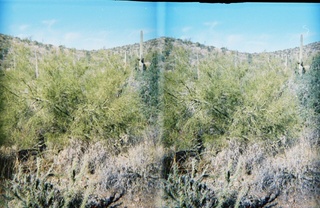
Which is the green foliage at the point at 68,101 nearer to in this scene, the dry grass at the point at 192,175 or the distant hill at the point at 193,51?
the distant hill at the point at 193,51

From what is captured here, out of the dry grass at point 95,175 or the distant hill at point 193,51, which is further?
the distant hill at point 193,51

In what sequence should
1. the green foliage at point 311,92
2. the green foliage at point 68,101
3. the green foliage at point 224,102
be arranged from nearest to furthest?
the green foliage at point 68,101, the green foliage at point 311,92, the green foliage at point 224,102

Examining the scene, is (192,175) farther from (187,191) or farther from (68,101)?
(68,101)

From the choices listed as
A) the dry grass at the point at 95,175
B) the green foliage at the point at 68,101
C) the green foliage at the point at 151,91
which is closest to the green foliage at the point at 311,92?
the green foliage at the point at 151,91

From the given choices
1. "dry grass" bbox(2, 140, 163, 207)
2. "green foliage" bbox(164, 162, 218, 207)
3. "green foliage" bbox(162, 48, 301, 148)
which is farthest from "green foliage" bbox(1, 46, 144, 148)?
"green foliage" bbox(164, 162, 218, 207)

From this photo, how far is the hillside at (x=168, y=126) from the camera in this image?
4.92m

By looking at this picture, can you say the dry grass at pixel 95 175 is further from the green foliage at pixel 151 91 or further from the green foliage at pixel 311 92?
the green foliage at pixel 311 92

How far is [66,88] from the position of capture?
504 centimetres

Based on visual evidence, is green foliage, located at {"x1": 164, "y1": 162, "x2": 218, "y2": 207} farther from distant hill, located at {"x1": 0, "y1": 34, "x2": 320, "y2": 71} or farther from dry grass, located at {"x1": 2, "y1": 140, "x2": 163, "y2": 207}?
distant hill, located at {"x1": 0, "y1": 34, "x2": 320, "y2": 71}

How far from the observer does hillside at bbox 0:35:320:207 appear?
194 inches

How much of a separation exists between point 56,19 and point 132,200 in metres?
2.20

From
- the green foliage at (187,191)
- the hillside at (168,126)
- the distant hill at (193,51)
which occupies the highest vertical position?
the distant hill at (193,51)

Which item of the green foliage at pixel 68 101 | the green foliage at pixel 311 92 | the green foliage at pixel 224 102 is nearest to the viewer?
the green foliage at pixel 68 101

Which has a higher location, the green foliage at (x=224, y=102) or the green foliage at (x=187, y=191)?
the green foliage at (x=224, y=102)
